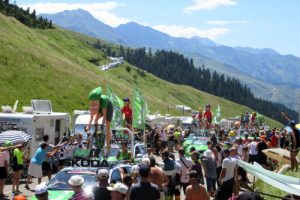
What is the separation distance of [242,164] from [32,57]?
6746cm

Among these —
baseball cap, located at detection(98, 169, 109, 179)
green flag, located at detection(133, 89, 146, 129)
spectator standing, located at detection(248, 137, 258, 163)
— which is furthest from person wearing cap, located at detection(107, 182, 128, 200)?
spectator standing, located at detection(248, 137, 258, 163)

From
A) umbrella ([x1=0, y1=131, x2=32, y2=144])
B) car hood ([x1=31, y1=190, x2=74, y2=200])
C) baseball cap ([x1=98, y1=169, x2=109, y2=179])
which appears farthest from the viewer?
umbrella ([x1=0, y1=131, x2=32, y2=144])

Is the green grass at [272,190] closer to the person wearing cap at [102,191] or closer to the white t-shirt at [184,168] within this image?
the white t-shirt at [184,168]

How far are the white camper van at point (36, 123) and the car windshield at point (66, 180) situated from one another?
10077mm

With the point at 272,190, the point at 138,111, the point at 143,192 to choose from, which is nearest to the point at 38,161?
the point at 138,111

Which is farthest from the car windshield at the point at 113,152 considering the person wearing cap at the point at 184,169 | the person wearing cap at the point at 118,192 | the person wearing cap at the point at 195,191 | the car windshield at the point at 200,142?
the car windshield at the point at 200,142

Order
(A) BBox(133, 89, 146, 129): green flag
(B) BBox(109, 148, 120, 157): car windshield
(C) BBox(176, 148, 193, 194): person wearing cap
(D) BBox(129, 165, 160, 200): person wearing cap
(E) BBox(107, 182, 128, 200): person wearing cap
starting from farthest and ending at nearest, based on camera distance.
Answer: (A) BBox(133, 89, 146, 129): green flag
(B) BBox(109, 148, 120, 157): car windshield
(C) BBox(176, 148, 193, 194): person wearing cap
(E) BBox(107, 182, 128, 200): person wearing cap
(D) BBox(129, 165, 160, 200): person wearing cap

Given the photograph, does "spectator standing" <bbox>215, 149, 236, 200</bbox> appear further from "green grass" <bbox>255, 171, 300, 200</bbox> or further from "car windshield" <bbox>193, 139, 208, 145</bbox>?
"car windshield" <bbox>193, 139, 208, 145</bbox>

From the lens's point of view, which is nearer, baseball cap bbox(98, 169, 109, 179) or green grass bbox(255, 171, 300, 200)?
baseball cap bbox(98, 169, 109, 179)

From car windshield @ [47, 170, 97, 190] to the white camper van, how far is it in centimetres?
1008

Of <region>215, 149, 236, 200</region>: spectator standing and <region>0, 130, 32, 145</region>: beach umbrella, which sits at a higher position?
<region>215, 149, 236, 200</region>: spectator standing

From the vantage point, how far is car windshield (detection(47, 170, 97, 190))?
1177 cm

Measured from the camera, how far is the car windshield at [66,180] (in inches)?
463

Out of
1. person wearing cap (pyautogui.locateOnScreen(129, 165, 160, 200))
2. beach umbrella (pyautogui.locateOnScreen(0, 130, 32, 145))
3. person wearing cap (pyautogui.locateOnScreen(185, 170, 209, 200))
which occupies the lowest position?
beach umbrella (pyautogui.locateOnScreen(0, 130, 32, 145))
